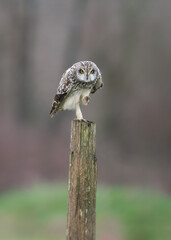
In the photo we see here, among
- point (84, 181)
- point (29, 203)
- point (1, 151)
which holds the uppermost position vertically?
point (1, 151)

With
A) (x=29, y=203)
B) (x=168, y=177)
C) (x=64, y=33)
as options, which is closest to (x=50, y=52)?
(x=64, y=33)

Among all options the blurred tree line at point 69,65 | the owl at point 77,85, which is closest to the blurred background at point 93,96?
the blurred tree line at point 69,65

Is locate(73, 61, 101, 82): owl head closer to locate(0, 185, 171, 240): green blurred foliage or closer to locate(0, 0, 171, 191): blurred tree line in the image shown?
locate(0, 185, 171, 240): green blurred foliage

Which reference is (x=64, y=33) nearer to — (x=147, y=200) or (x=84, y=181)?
(x=147, y=200)

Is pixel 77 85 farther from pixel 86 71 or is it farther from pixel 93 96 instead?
pixel 93 96

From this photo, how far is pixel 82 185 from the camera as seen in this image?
325cm

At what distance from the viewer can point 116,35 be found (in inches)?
596

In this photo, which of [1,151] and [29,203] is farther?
[1,151]

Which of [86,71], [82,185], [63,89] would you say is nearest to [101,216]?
[63,89]

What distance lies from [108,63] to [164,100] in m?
2.03

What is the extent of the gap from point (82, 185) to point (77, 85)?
146 cm

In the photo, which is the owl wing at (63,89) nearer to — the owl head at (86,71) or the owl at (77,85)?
the owl at (77,85)

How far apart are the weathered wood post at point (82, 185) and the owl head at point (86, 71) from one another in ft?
3.46

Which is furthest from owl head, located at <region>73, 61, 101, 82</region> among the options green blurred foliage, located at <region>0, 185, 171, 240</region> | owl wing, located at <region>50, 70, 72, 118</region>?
green blurred foliage, located at <region>0, 185, 171, 240</region>
